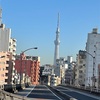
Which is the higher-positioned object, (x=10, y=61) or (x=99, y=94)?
(x=10, y=61)

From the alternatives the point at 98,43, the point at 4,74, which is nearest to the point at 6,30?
the point at 4,74

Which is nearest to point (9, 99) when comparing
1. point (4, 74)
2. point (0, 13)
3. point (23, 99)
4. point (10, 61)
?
point (23, 99)

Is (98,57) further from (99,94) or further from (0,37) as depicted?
(0,37)

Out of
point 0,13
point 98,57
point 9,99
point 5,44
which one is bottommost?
point 9,99

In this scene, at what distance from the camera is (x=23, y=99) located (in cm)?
2194

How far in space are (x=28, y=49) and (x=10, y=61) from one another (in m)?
92.1

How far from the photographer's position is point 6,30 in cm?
2700

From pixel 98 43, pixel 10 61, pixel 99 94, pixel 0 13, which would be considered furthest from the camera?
pixel 98 43

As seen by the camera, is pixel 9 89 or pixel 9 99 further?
pixel 9 89

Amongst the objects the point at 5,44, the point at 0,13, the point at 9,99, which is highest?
the point at 0,13

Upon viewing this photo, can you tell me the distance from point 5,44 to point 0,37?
68cm

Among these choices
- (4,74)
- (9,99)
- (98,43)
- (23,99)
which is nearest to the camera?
(23,99)

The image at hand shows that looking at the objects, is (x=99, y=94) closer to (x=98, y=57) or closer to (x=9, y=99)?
(x=9, y=99)

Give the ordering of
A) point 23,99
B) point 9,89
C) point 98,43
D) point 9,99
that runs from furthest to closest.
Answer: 1. point 98,43
2. point 9,89
3. point 9,99
4. point 23,99
